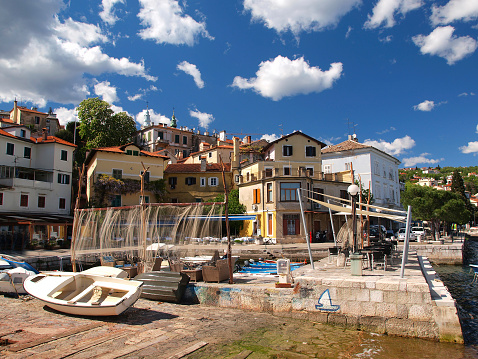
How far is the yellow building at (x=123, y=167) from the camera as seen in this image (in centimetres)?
4208

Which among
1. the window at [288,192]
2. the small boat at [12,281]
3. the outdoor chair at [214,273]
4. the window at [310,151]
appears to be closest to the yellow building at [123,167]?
the window at [288,192]

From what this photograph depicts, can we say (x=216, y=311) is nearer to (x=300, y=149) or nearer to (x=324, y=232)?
(x=324, y=232)

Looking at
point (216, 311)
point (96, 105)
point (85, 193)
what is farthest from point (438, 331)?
point (96, 105)

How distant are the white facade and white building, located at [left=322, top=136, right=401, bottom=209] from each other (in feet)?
116

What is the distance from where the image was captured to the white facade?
34.6m

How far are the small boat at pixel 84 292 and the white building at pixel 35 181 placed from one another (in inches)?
807

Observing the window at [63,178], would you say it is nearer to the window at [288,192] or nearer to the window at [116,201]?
the window at [116,201]

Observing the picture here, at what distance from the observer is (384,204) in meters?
52.9

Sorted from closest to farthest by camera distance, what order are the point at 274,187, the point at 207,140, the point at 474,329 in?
1. the point at 474,329
2. the point at 274,187
3. the point at 207,140

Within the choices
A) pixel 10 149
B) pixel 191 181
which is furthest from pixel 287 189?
pixel 10 149

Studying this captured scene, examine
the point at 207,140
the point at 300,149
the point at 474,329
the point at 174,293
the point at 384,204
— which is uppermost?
the point at 207,140

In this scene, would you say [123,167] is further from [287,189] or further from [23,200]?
[287,189]

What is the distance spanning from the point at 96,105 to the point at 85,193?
15.5 meters

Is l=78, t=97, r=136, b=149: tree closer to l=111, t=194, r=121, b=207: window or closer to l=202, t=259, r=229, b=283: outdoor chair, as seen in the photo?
A: l=111, t=194, r=121, b=207: window
